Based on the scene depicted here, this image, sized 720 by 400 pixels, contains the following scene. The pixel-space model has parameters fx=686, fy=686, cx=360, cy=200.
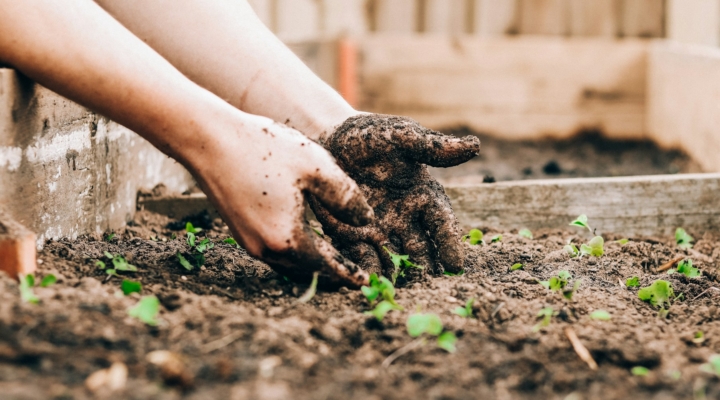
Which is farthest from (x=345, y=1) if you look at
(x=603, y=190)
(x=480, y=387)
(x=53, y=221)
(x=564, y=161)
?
(x=480, y=387)

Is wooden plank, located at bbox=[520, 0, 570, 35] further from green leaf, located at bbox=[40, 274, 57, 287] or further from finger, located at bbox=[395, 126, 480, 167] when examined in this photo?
green leaf, located at bbox=[40, 274, 57, 287]

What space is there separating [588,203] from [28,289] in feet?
5.67

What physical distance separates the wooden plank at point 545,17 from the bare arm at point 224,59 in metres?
3.28

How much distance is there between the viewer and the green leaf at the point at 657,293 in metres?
Result: 1.46

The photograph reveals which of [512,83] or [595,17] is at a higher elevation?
[595,17]

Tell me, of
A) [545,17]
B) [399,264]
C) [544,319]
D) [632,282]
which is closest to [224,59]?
[399,264]

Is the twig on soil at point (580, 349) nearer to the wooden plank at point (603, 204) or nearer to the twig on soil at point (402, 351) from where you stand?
the twig on soil at point (402, 351)

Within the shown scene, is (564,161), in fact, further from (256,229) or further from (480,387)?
(480,387)

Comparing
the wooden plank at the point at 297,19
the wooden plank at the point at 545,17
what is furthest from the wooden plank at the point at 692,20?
the wooden plank at the point at 297,19

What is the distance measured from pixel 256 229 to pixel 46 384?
580 millimetres

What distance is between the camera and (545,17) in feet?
15.4

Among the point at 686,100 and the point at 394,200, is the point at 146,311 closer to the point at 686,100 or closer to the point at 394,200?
the point at 394,200

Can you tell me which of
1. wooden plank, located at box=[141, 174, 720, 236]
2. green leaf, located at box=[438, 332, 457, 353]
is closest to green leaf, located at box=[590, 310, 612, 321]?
green leaf, located at box=[438, 332, 457, 353]

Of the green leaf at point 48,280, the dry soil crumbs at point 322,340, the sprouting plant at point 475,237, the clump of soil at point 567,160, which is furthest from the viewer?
the clump of soil at point 567,160
